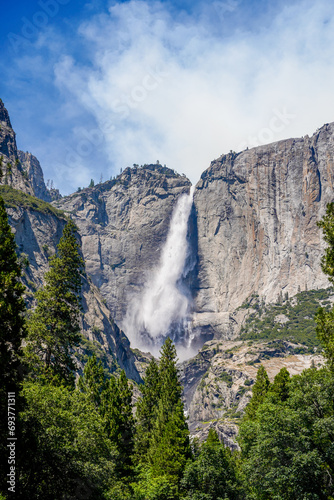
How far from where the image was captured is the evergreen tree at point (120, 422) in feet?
123

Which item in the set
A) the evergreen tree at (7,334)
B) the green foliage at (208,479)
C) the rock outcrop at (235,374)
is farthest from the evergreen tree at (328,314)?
the rock outcrop at (235,374)

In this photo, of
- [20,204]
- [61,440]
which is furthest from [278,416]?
[20,204]

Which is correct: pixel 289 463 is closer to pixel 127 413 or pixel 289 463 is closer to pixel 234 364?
pixel 127 413

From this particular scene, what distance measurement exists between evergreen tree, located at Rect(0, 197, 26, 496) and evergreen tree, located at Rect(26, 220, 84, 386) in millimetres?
9328

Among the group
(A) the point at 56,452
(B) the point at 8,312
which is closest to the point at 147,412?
(A) the point at 56,452

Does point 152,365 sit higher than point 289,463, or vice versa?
point 152,365

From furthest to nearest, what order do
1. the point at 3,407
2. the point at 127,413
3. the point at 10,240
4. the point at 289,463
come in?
the point at 127,413
the point at 289,463
the point at 10,240
the point at 3,407

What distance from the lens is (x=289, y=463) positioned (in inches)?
1133

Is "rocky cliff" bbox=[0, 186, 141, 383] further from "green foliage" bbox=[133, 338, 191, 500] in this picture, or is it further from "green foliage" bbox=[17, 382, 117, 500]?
"green foliage" bbox=[17, 382, 117, 500]

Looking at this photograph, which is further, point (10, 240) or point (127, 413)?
point (127, 413)

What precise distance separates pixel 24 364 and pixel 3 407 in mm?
5732

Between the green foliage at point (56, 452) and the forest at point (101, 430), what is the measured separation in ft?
0.19

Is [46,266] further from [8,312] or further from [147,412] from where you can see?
[8,312]

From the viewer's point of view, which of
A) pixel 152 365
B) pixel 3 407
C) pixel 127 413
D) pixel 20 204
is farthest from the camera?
pixel 20 204
